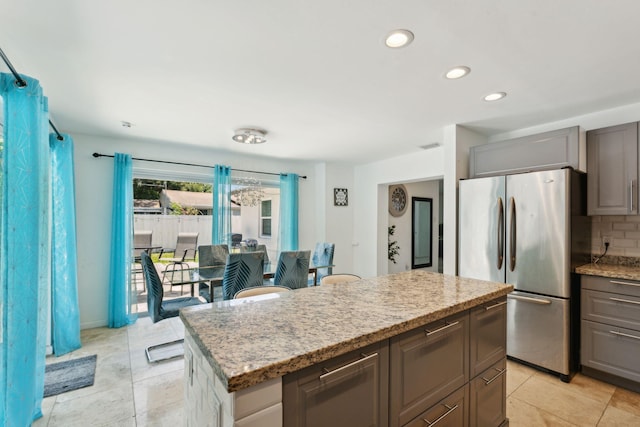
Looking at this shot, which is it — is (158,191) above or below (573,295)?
above

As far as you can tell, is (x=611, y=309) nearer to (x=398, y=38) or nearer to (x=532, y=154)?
(x=532, y=154)

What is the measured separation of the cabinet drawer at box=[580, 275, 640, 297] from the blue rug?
4276mm

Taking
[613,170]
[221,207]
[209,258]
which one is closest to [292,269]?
[209,258]

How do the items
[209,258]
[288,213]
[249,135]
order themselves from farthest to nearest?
1. [288,213]
2. [209,258]
3. [249,135]

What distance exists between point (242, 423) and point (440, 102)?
9.05 feet

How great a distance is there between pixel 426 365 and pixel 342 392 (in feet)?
1.69

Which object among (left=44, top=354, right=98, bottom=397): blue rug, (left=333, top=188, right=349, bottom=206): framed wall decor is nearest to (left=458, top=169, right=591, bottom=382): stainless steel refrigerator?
(left=333, top=188, right=349, bottom=206): framed wall decor

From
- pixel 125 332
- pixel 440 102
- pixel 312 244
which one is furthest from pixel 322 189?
pixel 125 332

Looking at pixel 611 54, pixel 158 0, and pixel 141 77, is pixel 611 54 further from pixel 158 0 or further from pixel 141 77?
pixel 141 77

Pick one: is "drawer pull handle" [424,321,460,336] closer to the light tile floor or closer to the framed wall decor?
the light tile floor

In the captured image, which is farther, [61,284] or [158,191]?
[158,191]

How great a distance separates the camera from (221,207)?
448cm

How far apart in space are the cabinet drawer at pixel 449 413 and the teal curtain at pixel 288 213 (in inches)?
150

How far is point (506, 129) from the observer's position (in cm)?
346
